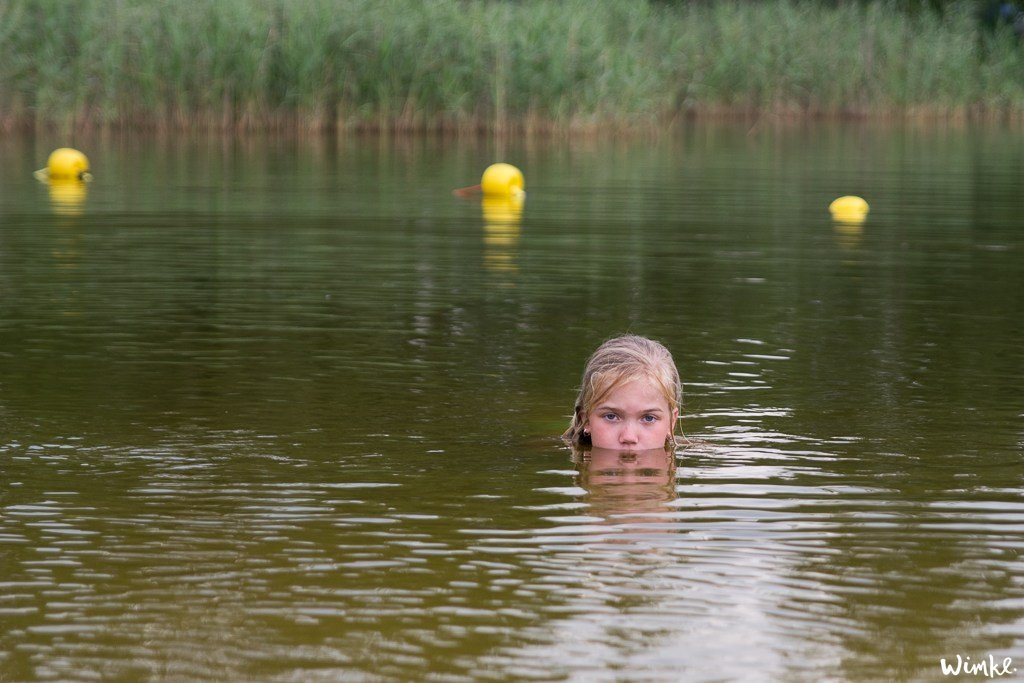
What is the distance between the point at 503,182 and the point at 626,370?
13220 mm

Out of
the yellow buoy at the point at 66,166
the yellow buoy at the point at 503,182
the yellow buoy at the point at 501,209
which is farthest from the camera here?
the yellow buoy at the point at 66,166

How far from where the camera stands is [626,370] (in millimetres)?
6973

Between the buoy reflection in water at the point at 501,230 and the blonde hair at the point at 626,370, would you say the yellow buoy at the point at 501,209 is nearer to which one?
the buoy reflection in water at the point at 501,230

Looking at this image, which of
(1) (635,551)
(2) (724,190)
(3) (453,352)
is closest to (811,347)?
(3) (453,352)

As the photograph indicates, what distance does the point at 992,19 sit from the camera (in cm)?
4662

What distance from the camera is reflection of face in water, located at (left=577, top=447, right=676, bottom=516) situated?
21.0 feet

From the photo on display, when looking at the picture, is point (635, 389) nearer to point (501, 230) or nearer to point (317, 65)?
point (501, 230)

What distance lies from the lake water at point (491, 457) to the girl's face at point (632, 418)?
5.3 inches

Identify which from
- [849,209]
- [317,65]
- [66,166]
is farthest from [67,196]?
[317,65]

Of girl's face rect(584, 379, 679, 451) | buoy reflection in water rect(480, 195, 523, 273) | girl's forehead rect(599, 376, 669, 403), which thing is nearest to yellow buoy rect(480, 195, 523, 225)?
buoy reflection in water rect(480, 195, 523, 273)

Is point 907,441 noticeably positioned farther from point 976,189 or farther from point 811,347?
point 976,189

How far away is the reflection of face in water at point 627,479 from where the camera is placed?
639 centimetres

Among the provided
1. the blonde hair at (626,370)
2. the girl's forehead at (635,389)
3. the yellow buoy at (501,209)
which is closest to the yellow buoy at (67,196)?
the yellow buoy at (501,209)

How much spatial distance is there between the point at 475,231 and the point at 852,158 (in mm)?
12224
